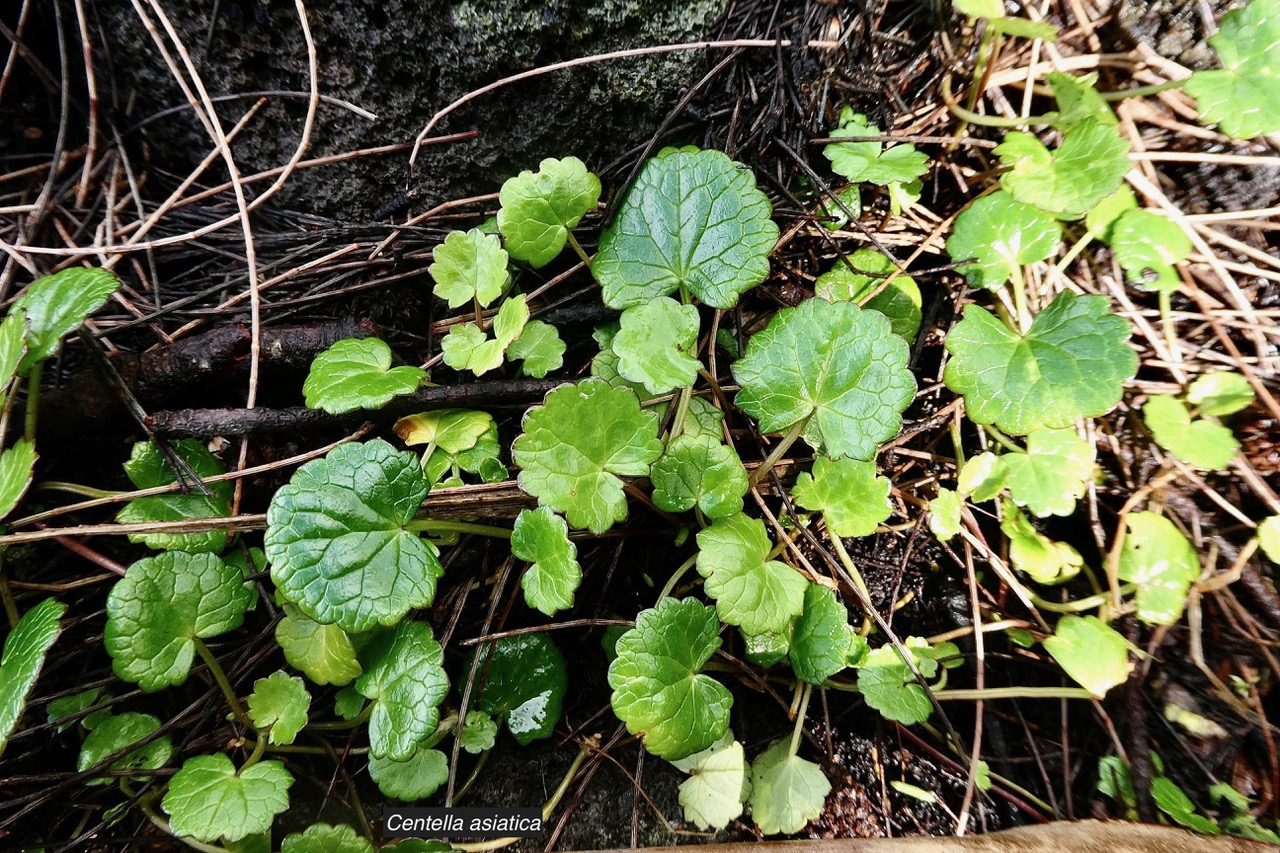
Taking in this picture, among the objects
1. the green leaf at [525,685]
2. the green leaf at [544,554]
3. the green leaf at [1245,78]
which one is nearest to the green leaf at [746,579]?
the green leaf at [544,554]

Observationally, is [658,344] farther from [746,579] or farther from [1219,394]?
[1219,394]

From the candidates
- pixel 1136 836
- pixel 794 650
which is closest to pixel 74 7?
pixel 794 650

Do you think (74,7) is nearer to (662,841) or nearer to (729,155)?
(729,155)

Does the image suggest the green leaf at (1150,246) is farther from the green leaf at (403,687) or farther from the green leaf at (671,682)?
the green leaf at (403,687)

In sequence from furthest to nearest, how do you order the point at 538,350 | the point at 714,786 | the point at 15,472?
the point at 538,350 → the point at 714,786 → the point at 15,472

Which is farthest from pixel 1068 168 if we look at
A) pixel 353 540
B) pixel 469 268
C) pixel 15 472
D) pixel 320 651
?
pixel 15 472
